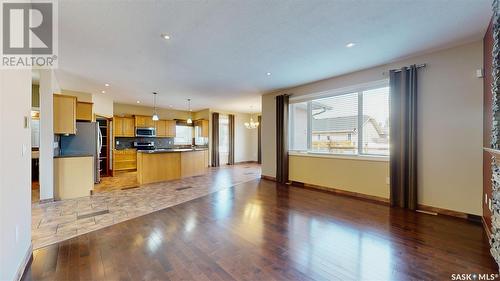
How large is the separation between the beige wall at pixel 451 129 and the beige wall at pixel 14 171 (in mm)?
5436

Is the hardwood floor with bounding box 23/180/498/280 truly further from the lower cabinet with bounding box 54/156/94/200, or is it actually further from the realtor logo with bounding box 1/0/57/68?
the lower cabinet with bounding box 54/156/94/200

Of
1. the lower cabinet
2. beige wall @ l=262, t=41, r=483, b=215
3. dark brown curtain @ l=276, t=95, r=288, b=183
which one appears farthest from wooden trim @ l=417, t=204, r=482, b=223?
the lower cabinet

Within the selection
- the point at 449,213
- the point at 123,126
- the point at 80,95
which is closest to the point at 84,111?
the point at 80,95

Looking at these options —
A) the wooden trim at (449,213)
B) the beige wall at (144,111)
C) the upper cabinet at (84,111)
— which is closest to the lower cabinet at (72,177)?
the upper cabinet at (84,111)

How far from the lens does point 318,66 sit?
4238 millimetres

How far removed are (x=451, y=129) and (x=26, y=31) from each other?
20.9 feet

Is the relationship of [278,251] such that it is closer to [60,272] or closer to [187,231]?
[187,231]

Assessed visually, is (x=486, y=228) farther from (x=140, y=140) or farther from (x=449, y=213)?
(x=140, y=140)

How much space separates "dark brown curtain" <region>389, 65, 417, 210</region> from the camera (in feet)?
12.3

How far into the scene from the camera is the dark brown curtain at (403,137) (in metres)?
3.73

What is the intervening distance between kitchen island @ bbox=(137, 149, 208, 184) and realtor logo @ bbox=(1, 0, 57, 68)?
334 centimetres

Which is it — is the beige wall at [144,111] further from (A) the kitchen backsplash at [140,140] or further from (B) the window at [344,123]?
(B) the window at [344,123]

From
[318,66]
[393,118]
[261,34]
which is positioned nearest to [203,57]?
[261,34]

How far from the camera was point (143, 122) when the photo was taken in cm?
878
